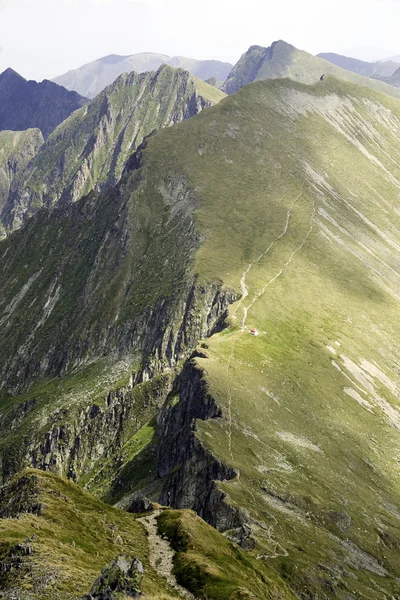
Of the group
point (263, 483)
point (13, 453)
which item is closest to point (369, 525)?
point (263, 483)

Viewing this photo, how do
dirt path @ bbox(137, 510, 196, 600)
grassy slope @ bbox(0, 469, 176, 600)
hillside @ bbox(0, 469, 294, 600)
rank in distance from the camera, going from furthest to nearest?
dirt path @ bbox(137, 510, 196, 600)
hillside @ bbox(0, 469, 294, 600)
grassy slope @ bbox(0, 469, 176, 600)

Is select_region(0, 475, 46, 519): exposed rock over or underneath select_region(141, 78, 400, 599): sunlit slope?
underneath

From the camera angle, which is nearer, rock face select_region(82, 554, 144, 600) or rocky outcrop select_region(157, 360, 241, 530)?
rock face select_region(82, 554, 144, 600)

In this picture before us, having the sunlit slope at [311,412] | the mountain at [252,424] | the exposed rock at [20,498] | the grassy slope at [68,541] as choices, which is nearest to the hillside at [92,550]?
the grassy slope at [68,541]

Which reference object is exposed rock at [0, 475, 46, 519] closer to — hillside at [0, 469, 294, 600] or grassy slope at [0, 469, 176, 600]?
hillside at [0, 469, 294, 600]

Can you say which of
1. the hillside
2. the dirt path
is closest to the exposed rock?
the hillside

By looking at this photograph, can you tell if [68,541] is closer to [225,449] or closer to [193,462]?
[193,462]

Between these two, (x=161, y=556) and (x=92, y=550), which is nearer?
(x=92, y=550)

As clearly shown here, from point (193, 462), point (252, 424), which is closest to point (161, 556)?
point (193, 462)

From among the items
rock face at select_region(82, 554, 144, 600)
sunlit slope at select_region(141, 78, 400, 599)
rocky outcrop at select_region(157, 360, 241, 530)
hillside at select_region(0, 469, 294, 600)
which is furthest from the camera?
rocky outcrop at select_region(157, 360, 241, 530)
